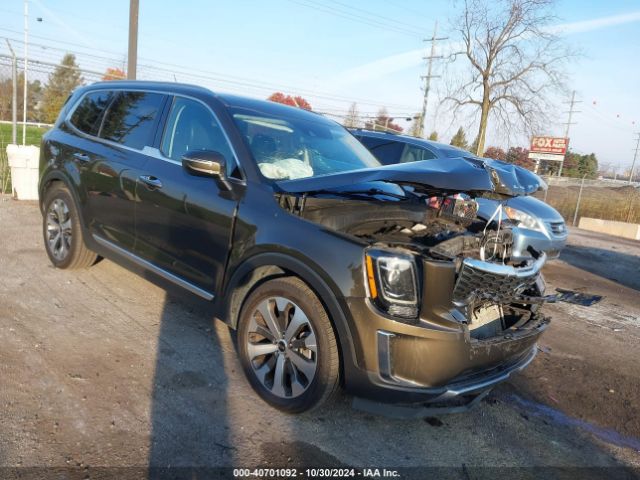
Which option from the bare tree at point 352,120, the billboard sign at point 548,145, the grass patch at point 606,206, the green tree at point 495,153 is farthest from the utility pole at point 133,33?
the green tree at point 495,153

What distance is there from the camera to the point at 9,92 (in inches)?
583

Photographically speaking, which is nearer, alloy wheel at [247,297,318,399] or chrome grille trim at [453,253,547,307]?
chrome grille trim at [453,253,547,307]

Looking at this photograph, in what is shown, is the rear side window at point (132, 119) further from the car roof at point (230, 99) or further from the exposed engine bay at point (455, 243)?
the exposed engine bay at point (455, 243)

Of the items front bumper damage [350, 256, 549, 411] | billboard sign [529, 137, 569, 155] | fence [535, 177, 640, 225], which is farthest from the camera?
billboard sign [529, 137, 569, 155]

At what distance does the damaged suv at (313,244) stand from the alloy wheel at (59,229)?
516 mm

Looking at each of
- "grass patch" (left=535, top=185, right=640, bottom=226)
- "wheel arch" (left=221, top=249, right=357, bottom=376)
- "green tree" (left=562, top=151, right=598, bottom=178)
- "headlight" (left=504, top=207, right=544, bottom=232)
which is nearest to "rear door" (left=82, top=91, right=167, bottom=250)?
"wheel arch" (left=221, top=249, right=357, bottom=376)

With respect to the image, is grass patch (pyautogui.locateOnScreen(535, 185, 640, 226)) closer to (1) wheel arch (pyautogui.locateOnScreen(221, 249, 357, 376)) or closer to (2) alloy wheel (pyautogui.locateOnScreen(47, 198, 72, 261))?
(2) alloy wheel (pyautogui.locateOnScreen(47, 198, 72, 261))

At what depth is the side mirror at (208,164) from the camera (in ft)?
10.5

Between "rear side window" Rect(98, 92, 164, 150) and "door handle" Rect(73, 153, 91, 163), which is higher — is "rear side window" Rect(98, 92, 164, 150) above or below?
above

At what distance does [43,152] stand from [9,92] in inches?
471

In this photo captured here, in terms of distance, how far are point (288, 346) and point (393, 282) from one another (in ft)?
2.55

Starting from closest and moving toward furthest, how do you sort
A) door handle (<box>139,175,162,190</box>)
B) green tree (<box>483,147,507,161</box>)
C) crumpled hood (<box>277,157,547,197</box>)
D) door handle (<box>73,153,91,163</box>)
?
1. crumpled hood (<box>277,157,547,197</box>)
2. door handle (<box>139,175,162,190</box>)
3. door handle (<box>73,153,91,163</box>)
4. green tree (<box>483,147,507,161</box>)

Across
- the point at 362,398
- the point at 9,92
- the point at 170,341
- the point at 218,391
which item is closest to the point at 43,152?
the point at 170,341

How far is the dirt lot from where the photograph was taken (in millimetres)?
2613
